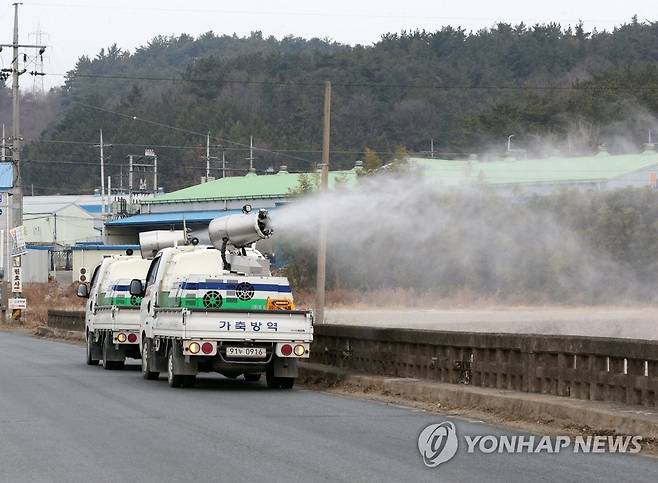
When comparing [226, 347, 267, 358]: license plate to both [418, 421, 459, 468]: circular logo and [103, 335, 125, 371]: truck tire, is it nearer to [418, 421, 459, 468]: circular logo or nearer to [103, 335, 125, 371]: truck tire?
[418, 421, 459, 468]: circular logo

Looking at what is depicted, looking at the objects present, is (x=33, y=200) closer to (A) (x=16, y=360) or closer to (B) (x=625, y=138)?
(B) (x=625, y=138)

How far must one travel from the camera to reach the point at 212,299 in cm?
2195

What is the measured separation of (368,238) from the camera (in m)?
55.0

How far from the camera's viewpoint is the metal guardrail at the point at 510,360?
1556 cm

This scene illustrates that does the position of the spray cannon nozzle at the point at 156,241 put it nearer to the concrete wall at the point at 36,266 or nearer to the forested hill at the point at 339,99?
the concrete wall at the point at 36,266

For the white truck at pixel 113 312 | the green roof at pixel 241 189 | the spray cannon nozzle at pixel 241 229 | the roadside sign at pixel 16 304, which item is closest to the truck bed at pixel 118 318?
the white truck at pixel 113 312

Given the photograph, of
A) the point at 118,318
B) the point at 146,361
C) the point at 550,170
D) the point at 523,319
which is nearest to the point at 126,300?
the point at 118,318

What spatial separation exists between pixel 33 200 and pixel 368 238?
289 feet

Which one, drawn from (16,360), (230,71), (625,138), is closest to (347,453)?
(16,360)

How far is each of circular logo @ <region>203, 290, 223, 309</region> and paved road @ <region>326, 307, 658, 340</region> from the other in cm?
1983

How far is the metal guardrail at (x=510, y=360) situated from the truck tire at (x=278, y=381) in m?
1.59

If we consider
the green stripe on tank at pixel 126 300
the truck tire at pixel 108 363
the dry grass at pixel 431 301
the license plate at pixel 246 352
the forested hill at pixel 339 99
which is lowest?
the truck tire at pixel 108 363

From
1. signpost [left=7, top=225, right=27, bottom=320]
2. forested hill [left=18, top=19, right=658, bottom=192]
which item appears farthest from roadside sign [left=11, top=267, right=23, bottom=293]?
forested hill [left=18, top=19, right=658, bottom=192]

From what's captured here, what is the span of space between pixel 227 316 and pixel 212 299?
601mm
